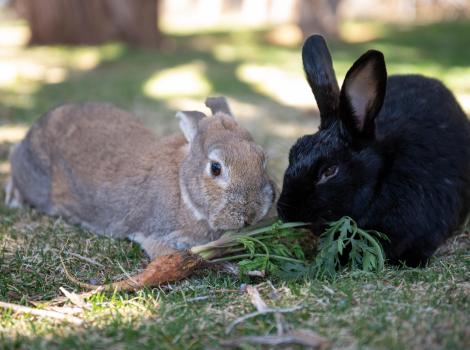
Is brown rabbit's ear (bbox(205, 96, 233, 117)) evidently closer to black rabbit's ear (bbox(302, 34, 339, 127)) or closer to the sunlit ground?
black rabbit's ear (bbox(302, 34, 339, 127))

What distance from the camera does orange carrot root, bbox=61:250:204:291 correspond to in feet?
10.0

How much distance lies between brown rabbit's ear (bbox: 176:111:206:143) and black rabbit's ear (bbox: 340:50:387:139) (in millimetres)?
1082

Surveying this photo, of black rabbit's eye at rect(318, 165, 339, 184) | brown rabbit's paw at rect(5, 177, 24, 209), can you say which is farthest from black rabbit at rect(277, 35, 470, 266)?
brown rabbit's paw at rect(5, 177, 24, 209)

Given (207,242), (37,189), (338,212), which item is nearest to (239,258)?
(207,242)

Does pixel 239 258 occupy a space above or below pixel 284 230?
below

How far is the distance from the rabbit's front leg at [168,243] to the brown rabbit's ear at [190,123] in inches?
23.8

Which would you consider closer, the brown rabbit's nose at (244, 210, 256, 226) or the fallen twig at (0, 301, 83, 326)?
the fallen twig at (0, 301, 83, 326)

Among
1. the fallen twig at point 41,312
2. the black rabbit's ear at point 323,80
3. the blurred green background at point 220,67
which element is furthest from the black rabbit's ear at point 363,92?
the blurred green background at point 220,67

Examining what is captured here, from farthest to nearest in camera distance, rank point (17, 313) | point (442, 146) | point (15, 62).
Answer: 1. point (15, 62)
2. point (442, 146)
3. point (17, 313)

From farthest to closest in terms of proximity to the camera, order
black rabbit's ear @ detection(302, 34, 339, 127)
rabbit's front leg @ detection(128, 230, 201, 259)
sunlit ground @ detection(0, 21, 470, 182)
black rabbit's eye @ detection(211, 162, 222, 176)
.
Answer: sunlit ground @ detection(0, 21, 470, 182)
rabbit's front leg @ detection(128, 230, 201, 259)
black rabbit's eye @ detection(211, 162, 222, 176)
black rabbit's ear @ detection(302, 34, 339, 127)

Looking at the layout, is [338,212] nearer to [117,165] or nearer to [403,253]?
[403,253]

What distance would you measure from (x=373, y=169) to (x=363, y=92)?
0.41 meters

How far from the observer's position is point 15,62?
11.0 m

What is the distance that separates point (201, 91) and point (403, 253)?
19.5ft
